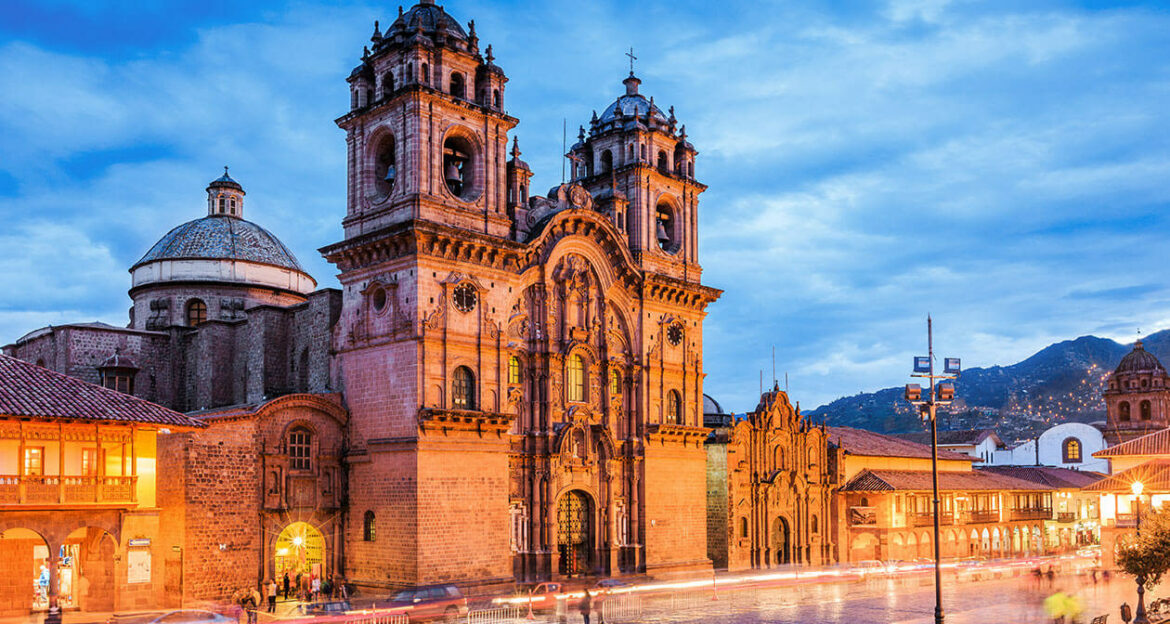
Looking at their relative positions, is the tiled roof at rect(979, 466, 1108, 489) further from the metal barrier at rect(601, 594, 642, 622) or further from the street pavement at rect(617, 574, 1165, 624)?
the metal barrier at rect(601, 594, 642, 622)

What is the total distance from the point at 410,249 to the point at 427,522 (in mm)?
10512

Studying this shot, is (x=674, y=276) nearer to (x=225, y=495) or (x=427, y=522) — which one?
(x=427, y=522)

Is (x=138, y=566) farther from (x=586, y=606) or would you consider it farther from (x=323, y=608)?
(x=586, y=606)

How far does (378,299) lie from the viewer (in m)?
45.6

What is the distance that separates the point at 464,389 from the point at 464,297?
3.72 meters

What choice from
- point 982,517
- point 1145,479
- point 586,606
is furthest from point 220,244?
point 982,517

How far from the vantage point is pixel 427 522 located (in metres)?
42.8

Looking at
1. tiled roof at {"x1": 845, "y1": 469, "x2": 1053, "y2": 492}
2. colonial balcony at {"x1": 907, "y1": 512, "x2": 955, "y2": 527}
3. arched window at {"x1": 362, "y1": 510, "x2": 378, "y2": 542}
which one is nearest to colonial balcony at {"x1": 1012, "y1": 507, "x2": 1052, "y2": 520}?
tiled roof at {"x1": 845, "y1": 469, "x2": 1053, "y2": 492}

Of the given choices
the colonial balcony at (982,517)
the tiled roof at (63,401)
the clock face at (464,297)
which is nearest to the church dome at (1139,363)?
the colonial balcony at (982,517)

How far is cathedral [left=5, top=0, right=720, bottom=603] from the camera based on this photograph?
42938mm

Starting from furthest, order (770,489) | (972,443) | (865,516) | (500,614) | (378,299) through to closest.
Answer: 1. (972,443)
2. (865,516)
3. (770,489)
4. (378,299)
5. (500,614)

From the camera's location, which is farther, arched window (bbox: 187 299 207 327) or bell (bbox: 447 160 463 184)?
arched window (bbox: 187 299 207 327)

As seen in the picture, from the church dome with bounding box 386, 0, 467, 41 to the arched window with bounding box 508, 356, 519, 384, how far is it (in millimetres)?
13793

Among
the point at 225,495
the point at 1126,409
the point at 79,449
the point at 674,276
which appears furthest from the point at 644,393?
the point at 1126,409
